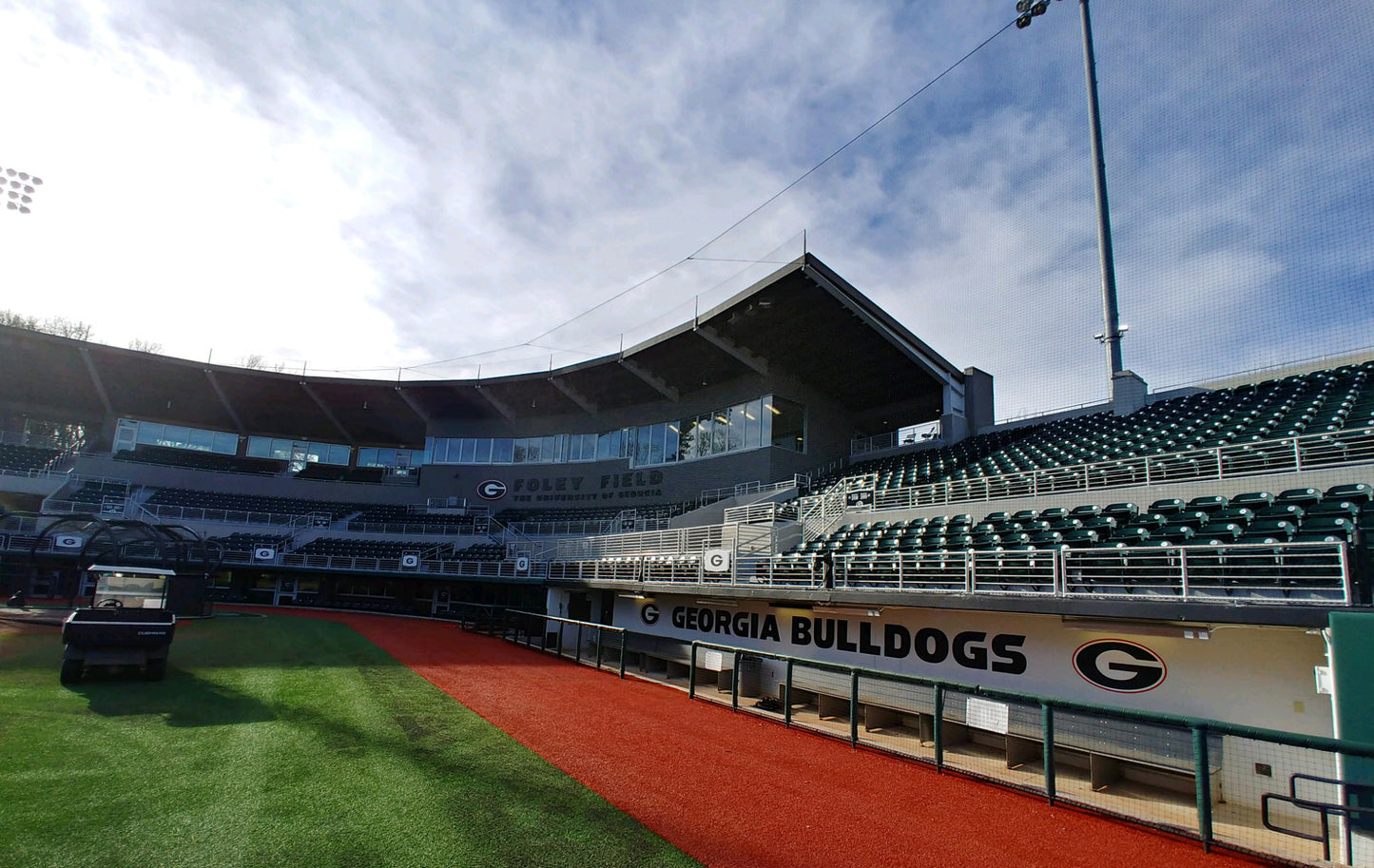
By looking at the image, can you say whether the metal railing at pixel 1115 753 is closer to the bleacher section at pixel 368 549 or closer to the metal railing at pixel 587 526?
the metal railing at pixel 587 526

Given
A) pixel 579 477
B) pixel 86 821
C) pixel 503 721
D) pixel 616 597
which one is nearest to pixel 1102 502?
pixel 503 721

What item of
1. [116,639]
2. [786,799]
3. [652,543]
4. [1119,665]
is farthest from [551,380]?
[786,799]

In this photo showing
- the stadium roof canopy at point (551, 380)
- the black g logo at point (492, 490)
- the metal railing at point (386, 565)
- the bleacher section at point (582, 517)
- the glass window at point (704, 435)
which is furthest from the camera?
the black g logo at point (492, 490)

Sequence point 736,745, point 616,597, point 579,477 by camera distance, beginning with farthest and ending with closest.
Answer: point 579,477 → point 616,597 → point 736,745

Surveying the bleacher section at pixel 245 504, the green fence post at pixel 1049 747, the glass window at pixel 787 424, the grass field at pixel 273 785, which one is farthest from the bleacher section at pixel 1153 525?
the bleacher section at pixel 245 504

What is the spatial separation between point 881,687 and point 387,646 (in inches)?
529

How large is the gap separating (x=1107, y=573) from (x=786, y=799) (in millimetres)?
5831

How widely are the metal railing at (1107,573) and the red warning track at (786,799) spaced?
9.06 ft

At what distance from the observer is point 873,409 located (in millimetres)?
30062

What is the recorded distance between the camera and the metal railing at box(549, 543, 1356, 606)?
7523 millimetres

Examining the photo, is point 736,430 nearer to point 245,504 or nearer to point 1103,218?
point 1103,218

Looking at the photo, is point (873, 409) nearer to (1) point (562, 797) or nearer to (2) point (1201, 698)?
(2) point (1201, 698)

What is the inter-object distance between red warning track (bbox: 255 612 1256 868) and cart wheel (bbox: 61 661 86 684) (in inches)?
214

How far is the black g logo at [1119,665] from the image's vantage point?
8406 millimetres
